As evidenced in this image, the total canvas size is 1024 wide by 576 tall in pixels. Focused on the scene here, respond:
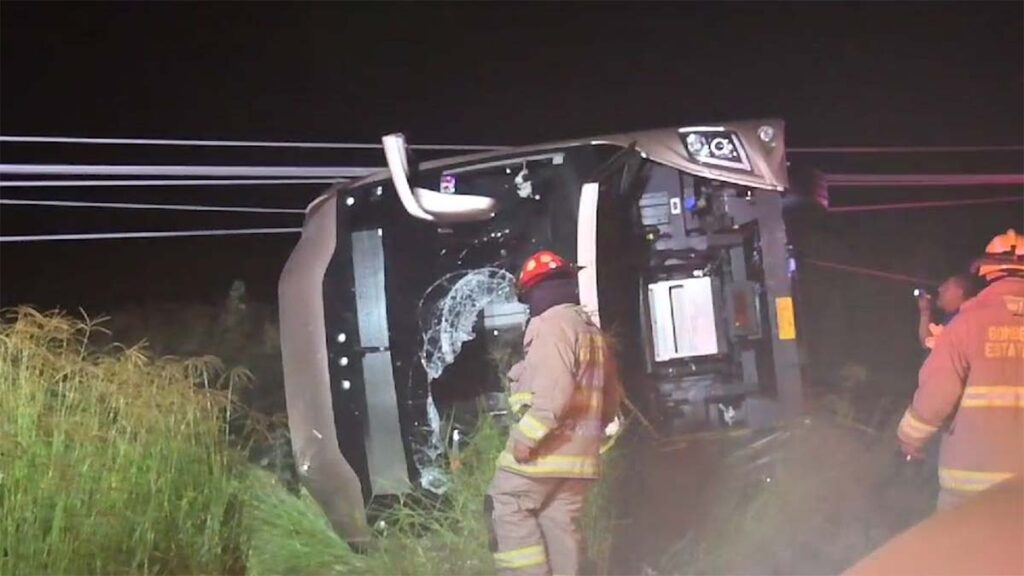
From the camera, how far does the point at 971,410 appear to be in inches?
91.3

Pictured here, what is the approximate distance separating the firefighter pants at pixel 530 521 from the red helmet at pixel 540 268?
1.20 feet

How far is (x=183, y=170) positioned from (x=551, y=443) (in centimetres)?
89

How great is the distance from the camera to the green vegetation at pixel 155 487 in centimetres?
199

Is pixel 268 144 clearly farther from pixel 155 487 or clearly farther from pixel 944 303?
pixel 944 303

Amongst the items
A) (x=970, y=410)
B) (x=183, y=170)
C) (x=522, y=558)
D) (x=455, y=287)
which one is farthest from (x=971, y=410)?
(x=183, y=170)

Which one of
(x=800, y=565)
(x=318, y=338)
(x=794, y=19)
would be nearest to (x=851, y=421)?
(x=800, y=565)

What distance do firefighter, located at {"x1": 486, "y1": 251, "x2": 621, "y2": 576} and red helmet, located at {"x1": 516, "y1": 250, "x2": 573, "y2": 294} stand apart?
4 cm

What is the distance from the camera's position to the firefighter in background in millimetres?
2336

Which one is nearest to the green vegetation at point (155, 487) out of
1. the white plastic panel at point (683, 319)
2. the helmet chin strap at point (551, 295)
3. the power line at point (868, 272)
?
the helmet chin strap at point (551, 295)

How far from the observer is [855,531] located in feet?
7.50

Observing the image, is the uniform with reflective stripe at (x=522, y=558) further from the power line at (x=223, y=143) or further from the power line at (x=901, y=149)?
the power line at (x=901, y=149)

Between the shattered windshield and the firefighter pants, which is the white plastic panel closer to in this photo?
the shattered windshield

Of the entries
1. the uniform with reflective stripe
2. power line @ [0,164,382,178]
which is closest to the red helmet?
power line @ [0,164,382,178]

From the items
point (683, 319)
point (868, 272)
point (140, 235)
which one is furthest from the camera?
point (868, 272)
